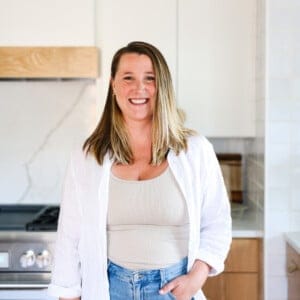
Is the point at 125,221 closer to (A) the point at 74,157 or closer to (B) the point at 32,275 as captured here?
(A) the point at 74,157

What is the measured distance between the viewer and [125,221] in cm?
124

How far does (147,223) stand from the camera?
1.24 m

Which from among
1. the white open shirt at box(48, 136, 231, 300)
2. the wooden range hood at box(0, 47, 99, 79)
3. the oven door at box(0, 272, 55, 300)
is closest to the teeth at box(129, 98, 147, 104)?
the white open shirt at box(48, 136, 231, 300)

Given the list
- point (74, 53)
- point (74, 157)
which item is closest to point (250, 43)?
point (74, 53)

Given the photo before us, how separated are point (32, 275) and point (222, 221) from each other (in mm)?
807

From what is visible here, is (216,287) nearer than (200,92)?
Yes

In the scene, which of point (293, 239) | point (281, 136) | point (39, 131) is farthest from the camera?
point (39, 131)

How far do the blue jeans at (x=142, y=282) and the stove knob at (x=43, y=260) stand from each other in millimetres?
→ 590

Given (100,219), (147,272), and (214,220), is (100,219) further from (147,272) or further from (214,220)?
(214,220)

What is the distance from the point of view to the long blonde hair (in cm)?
128

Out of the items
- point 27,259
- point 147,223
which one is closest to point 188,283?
point 147,223

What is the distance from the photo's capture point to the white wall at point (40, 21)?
1.88m

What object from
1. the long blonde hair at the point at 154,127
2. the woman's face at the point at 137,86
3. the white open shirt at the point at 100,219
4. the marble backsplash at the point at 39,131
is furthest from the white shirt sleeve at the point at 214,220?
the marble backsplash at the point at 39,131

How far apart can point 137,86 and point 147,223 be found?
354mm
